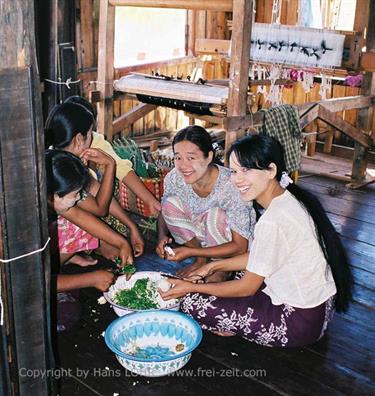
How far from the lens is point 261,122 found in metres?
4.23

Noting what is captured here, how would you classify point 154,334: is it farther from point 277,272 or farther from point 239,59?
point 239,59

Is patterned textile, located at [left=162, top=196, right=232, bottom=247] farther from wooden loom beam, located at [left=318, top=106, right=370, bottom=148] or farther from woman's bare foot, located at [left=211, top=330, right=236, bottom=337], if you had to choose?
wooden loom beam, located at [left=318, top=106, right=370, bottom=148]

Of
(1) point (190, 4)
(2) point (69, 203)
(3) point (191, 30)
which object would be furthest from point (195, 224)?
(3) point (191, 30)

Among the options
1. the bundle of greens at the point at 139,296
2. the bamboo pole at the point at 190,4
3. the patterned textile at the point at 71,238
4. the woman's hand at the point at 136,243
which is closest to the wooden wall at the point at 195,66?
the bamboo pole at the point at 190,4

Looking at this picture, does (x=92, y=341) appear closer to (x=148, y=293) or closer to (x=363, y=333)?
(x=148, y=293)

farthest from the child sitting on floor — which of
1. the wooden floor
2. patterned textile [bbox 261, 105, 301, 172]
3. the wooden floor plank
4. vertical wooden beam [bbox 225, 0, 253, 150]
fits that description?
the wooden floor plank

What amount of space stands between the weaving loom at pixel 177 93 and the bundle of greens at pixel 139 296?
64.0 inches

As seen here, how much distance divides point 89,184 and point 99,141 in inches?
15.9

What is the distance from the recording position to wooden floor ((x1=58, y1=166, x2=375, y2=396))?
2.49m

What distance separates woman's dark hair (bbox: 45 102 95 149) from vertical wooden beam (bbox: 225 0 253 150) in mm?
1123

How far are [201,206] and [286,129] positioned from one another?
4.88 feet

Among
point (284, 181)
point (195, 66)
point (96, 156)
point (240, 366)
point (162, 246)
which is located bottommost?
point (240, 366)

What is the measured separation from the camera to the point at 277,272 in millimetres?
2604

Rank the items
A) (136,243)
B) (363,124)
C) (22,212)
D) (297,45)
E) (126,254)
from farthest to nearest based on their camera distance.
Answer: (363,124) → (297,45) → (136,243) → (126,254) → (22,212)
